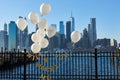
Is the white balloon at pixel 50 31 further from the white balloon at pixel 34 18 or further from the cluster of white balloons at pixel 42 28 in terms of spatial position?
the white balloon at pixel 34 18

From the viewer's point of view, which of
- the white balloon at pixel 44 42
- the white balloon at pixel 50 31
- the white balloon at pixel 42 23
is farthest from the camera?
the white balloon at pixel 44 42

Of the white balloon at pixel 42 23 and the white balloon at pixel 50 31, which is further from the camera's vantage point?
the white balloon at pixel 50 31

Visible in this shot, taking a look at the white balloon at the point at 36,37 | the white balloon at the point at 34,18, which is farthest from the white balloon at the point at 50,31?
the white balloon at the point at 34,18

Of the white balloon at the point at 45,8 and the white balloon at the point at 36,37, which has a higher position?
the white balloon at the point at 45,8

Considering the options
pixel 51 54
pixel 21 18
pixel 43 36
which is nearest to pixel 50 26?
pixel 43 36

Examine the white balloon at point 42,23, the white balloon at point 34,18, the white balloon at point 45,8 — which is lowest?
the white balloon at point 42,23

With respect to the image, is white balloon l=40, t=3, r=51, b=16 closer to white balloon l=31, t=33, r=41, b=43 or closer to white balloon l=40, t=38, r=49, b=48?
white balloon l=31, t=33, r=41, b=43

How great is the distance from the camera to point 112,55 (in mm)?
15039

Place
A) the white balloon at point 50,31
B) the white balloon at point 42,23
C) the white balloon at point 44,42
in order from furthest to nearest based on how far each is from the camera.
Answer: the white balloon at point 44,42
the white balloon at point 50,31
the white balloon at point 42,23

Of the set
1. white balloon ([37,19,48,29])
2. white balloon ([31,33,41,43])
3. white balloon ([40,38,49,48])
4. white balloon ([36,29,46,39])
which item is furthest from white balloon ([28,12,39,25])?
white balloon ([40,38,49,48])

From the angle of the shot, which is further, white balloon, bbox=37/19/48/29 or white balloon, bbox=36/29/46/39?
white balloon, bbox=36/29/46/39

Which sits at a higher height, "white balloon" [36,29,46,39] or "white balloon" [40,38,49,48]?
"white balloon" [36,29,46,39]

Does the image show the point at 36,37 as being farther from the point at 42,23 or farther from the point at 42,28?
the point at 42,23

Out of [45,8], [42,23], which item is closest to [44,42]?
[42,23]
